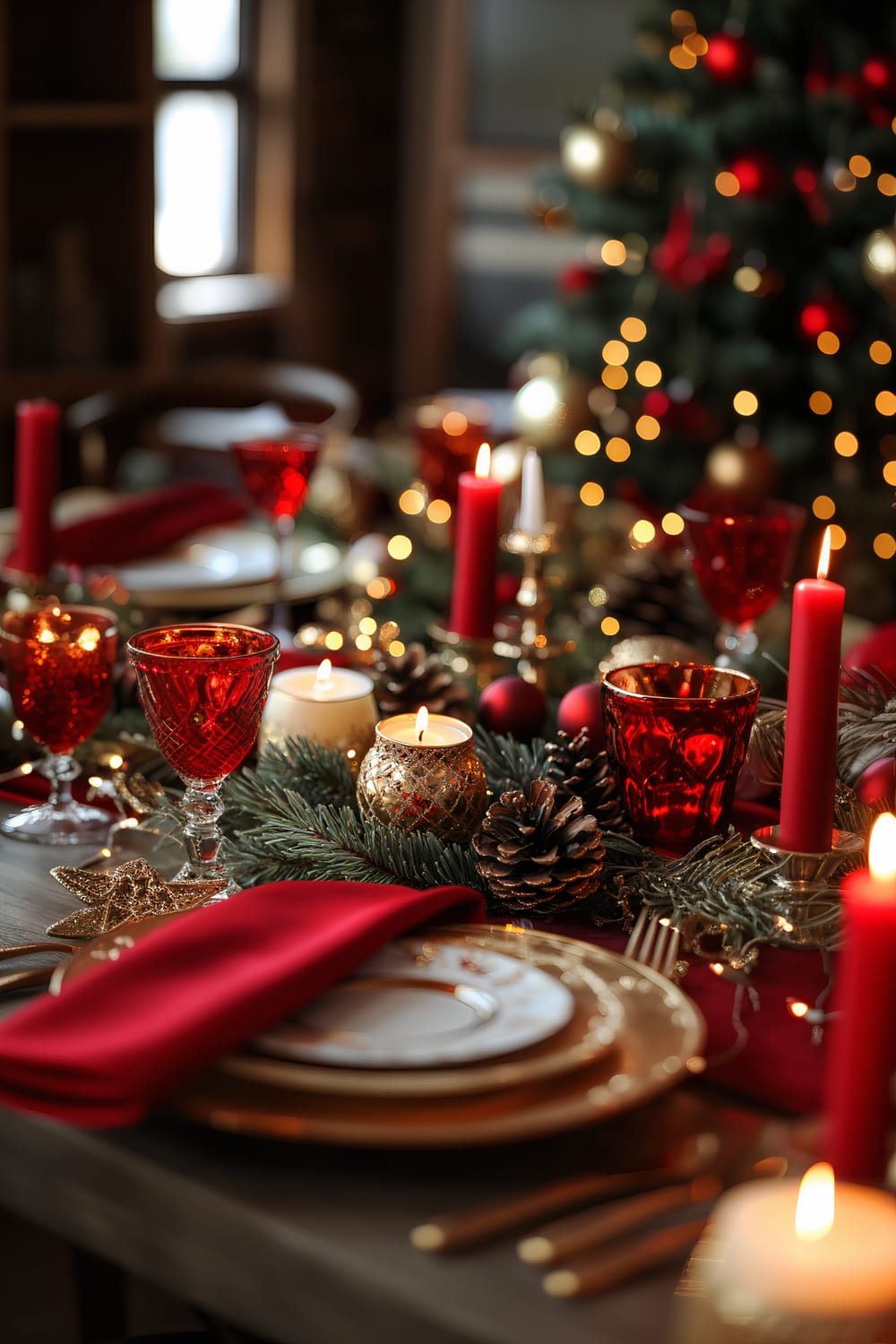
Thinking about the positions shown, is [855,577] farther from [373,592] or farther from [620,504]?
[373,592]

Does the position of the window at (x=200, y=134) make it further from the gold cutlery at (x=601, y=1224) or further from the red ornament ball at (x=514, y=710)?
the gold cutlery at (x=601, y=1224)

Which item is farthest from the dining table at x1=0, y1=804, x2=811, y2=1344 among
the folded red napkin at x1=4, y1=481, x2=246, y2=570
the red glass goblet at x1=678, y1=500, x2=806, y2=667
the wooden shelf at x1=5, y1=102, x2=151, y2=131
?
the wooden shelf at x1=5, y1=102, x2=151, y2=131

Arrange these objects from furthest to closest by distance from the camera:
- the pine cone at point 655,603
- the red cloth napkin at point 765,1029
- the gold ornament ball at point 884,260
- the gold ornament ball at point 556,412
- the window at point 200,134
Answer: the window at point 200,134
the gold ornament ball at point 556,412
the gold ornament ball at point 884,260
the pine cone at point 655,603
the red cloth napkin at point 765,1029

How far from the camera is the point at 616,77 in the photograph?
2.49 metres

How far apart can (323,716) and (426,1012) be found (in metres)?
0.33

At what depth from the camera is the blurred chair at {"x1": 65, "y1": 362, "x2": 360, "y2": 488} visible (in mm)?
2393

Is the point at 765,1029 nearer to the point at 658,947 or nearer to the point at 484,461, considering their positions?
the point at 658,947

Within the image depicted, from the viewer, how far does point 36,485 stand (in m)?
1.25

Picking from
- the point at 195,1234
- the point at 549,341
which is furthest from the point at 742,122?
the point at 195,1234

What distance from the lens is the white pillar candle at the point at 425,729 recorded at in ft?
2.77

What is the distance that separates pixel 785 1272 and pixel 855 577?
2.03 m

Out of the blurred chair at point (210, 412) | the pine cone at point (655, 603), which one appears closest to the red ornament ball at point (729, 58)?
the blurred chair at point (210, 412)

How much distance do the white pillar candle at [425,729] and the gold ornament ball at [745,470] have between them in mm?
1533

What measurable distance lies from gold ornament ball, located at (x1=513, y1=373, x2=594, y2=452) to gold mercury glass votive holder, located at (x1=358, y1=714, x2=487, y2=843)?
4.76 feet
